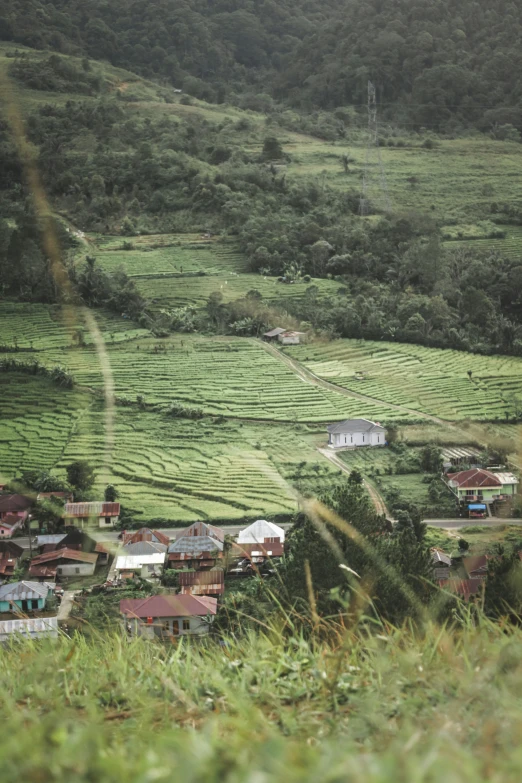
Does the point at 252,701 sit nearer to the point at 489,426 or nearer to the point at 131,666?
the point at 131,666

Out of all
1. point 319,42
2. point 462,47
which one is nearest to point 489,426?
point 462,47

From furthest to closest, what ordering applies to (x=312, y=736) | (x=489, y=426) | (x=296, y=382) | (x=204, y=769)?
(x=296, y=382) < (x=489, y=426) < (x=312, y=736) < (x=204, y=769)

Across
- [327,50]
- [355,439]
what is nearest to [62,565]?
[355,439]

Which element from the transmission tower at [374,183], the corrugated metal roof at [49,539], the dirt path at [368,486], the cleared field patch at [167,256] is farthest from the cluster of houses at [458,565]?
the transmission tower at [374,183]

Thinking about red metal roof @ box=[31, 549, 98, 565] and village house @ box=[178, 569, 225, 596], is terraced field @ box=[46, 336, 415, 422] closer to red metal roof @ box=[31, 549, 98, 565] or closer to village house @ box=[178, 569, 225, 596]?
red metal roof @ box=[31, 549, 98, 565]

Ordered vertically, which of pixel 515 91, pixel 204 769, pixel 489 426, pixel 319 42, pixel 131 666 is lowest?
pixel 489 426

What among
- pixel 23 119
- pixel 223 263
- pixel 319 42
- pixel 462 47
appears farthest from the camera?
pixel 319 42

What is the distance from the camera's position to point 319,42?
37156 mm

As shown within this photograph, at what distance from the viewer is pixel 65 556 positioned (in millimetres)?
7938

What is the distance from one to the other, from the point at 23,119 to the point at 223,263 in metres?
9.78

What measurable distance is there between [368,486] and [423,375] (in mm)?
4316

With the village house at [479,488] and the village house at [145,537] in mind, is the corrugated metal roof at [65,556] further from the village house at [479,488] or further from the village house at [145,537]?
the village house at [479,488]

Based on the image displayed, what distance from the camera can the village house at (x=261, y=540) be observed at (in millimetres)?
8008

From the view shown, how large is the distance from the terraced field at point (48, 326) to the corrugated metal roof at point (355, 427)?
197 inches
